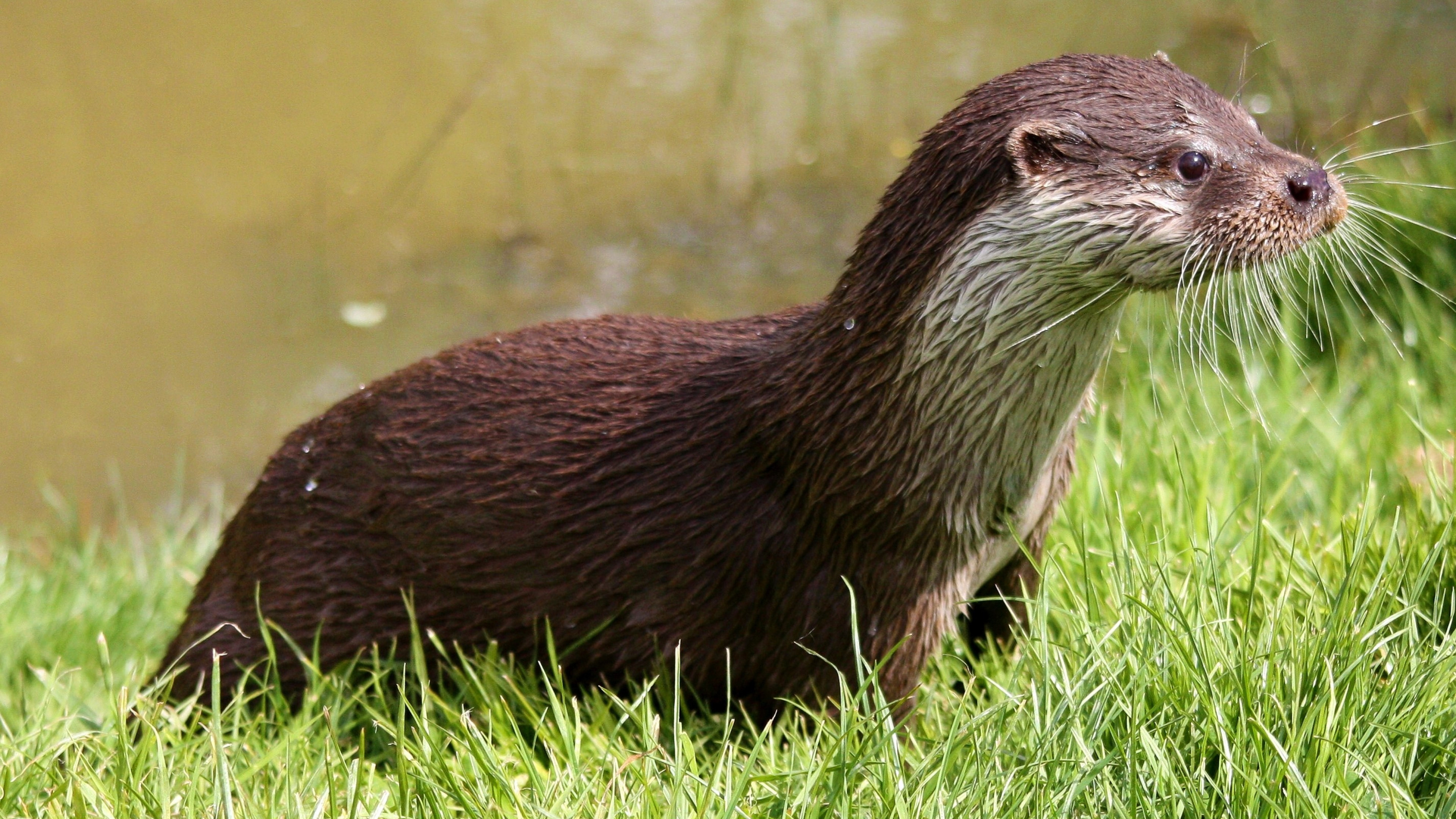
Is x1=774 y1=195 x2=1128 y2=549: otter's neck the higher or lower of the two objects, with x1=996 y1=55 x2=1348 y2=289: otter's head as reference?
lower

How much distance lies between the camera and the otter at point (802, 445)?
6.98 feet

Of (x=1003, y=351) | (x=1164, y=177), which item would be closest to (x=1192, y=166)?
(x=1164, y=177)

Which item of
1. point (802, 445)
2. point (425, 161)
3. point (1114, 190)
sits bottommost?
point (802, 445)

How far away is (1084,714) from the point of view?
1953 mm

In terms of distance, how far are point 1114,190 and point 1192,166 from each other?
12cm

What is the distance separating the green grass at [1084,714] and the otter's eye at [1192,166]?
17.3 inches

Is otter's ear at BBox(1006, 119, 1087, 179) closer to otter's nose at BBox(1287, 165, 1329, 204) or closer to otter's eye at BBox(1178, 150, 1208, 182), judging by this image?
otter's eye at BBox(1178, 150, 1208, 182)

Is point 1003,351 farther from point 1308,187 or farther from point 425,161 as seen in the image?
point 425,161

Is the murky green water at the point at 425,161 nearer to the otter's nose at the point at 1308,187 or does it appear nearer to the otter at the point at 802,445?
the otter at the point at 802,445

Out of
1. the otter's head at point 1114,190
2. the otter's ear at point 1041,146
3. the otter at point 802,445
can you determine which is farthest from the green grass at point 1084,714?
the otter's ear at point 1041,146

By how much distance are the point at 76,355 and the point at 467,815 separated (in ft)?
12.5

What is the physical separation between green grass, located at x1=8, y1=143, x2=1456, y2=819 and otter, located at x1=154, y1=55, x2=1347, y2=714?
0.35 ft

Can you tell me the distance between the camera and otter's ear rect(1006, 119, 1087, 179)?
211 centimetres

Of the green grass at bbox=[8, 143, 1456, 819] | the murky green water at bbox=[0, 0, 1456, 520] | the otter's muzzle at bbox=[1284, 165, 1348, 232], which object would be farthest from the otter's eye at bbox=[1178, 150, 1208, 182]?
the murky green water at bbox=[0, 0, 1456, 520]
